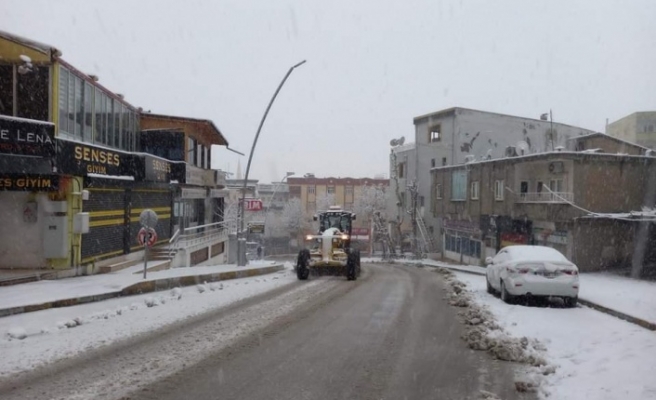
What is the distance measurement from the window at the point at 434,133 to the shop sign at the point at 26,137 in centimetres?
→ 4261

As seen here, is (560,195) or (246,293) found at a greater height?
(560,195)

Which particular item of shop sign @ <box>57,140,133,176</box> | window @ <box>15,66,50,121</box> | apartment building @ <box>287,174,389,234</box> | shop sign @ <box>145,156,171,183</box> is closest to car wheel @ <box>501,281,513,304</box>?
shop sign @ <box>57,140,133,176</box>

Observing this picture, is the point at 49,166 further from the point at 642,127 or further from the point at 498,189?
the point at 642,127

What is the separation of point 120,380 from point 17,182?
37.7 feet

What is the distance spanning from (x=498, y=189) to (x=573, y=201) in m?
8.33

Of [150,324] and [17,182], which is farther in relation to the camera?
[17,182]

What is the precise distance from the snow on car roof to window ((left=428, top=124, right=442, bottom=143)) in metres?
40.5

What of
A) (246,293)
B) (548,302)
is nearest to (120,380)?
(246,293)

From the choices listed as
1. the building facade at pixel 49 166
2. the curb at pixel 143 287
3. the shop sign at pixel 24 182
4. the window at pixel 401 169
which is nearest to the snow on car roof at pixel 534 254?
the curb at pixel 143 287

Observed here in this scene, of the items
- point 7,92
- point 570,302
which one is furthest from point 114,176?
point 570,302

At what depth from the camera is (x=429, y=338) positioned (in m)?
10.0

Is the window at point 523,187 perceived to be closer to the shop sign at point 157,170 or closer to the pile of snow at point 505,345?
the shop sign at point 157,170

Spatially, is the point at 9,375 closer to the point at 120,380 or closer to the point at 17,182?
the point at 120,380

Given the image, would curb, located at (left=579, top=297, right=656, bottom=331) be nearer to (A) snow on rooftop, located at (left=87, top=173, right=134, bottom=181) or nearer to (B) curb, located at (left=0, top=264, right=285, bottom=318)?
(B) curb, located at (left=0, top=264, right=285, bottom=318)
